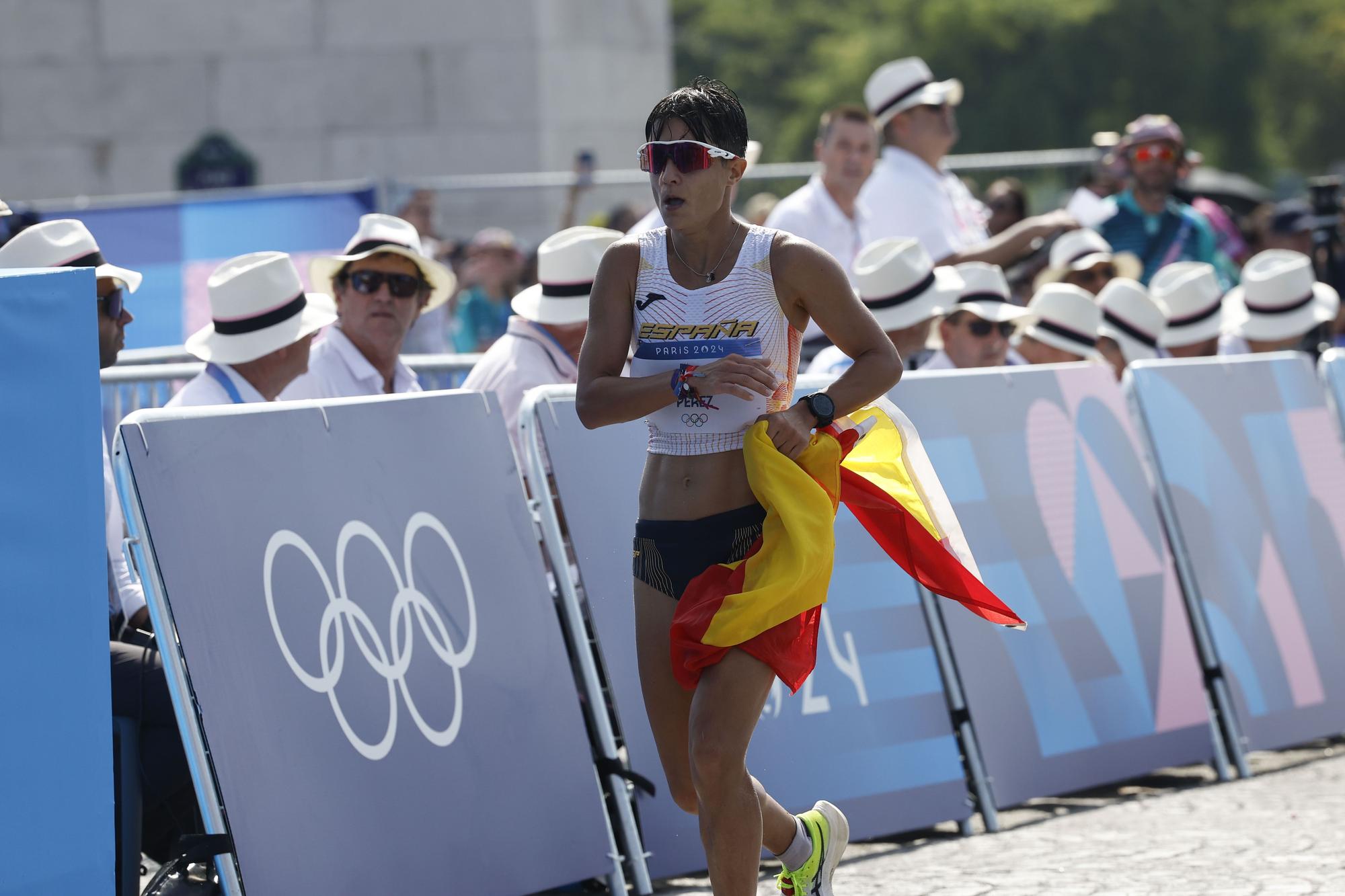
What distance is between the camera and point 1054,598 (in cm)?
714

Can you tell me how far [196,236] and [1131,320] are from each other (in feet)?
16.6

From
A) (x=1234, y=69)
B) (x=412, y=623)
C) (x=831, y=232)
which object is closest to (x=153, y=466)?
(x=412, y=623)

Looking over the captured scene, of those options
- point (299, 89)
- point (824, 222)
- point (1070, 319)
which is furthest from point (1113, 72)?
point (1070, 319)

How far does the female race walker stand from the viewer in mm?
4613

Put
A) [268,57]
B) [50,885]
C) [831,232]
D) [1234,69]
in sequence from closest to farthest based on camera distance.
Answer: [50,885] → [831,232] → [268,57] → [1234,69]

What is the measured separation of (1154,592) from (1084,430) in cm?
70

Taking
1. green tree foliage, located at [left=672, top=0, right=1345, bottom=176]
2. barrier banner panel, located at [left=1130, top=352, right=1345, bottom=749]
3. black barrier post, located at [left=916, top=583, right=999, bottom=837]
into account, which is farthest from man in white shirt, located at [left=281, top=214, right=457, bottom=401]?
green tree foliage, located at [left=672, top=0, right=1345, bottom=176]

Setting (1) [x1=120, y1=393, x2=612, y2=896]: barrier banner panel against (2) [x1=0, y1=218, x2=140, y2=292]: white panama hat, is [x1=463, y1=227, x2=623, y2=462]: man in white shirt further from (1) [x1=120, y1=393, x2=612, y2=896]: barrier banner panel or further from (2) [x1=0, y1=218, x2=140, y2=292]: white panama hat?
(2) [x1=0, y1=218, x2=140, y2=292]: white panama hat

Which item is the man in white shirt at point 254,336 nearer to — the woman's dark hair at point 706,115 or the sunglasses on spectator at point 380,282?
the sunglasses on spectator at point 380,282

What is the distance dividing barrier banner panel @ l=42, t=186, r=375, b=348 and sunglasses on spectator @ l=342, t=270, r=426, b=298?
11.3 feet

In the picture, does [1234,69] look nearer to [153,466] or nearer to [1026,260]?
[1026,260]

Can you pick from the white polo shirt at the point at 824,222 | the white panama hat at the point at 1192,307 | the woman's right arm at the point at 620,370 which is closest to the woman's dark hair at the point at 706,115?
the woman's right arm at the point at 620,370

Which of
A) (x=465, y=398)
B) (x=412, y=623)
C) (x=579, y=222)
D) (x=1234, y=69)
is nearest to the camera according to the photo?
(x=412, y=623)

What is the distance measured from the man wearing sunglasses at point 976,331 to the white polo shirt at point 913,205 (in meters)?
1.47
